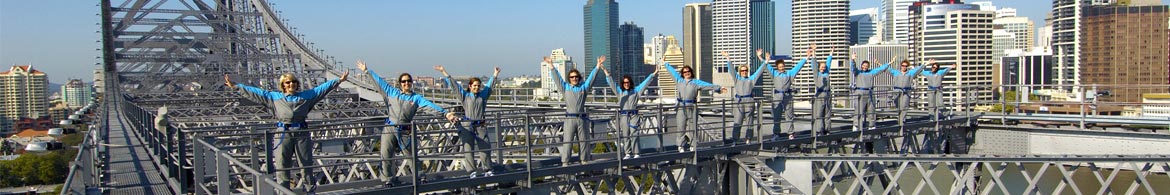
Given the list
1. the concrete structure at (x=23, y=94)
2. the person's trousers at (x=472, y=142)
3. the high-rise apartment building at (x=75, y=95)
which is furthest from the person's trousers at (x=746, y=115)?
the high-rise apartment building at (x=75, y=95)

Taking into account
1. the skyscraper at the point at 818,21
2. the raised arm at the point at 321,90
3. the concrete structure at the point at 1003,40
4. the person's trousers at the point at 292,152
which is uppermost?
the skyscraper at the point at 818,21

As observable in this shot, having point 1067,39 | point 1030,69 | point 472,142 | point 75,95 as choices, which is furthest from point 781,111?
point 1030,69

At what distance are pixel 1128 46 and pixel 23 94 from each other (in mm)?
114412

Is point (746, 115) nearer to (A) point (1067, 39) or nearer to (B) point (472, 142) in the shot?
(B) point (472, 142)

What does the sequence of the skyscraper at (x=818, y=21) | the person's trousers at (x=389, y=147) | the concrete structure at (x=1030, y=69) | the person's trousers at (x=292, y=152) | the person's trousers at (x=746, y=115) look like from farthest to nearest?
1. the skyscraper at (x=818, y=21)
2. the concrete structure at (x=1030, y=69)
3. the person's trousers at (x=746, y=115)
4. the person's trousers at (x=389, y=147)
5. the person's trousers at (x=292, y=152)

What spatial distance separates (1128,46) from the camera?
383 feet

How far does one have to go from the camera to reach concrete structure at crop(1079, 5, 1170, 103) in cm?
11669

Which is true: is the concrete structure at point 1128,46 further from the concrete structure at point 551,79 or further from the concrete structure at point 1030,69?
the concrete structure at point 551,79

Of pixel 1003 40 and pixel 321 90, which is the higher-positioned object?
pixel 1003 40

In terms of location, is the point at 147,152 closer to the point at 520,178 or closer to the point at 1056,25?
the point at 520,178

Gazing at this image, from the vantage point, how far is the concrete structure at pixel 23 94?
50.3m

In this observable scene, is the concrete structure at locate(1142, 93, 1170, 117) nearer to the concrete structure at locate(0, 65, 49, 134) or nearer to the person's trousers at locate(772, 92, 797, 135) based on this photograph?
the person's trousers at locate(772, 92, 797, 135)

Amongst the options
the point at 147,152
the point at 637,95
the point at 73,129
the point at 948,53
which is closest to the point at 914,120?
the point at 637,95

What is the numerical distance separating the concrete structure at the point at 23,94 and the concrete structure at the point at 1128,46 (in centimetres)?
10992
